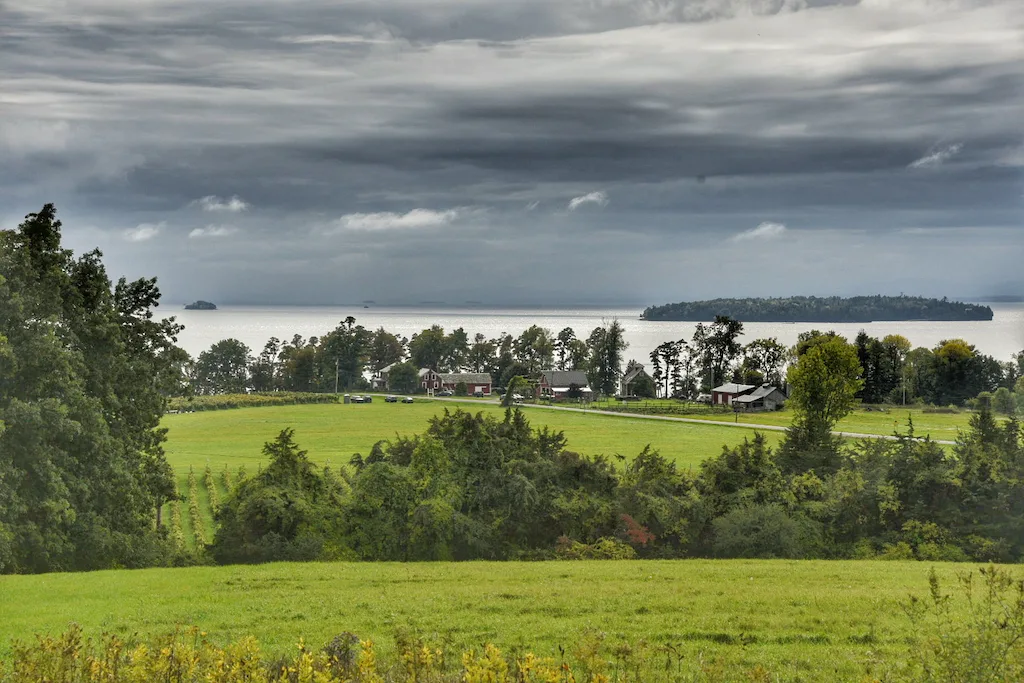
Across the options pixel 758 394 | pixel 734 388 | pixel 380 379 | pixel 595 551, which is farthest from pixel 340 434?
pixel 734 388

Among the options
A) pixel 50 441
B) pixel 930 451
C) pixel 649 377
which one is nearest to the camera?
pixel 50 441

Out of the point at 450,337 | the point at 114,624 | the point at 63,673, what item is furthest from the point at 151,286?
the point at 450,337

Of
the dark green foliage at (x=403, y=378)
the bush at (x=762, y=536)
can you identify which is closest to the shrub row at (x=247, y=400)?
the dark green foliage at (x=403, y=378)

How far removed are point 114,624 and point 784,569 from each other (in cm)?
1123

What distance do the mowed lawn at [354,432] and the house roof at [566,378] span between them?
20711 mm

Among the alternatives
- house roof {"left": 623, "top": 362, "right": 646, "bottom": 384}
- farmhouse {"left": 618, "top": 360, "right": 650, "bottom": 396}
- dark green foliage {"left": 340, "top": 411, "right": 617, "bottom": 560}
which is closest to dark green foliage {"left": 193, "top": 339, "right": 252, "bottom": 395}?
farmhouse {"left": 618, "top": 360, "right": 650, "bottom": 396}

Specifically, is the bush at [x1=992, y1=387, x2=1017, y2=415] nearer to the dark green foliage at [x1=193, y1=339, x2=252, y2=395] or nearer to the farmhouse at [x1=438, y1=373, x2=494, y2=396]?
the farmhouse at [x1=438, y1=373, x2=494, y2=396]

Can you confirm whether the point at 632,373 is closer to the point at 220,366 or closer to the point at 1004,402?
the point at 220,366

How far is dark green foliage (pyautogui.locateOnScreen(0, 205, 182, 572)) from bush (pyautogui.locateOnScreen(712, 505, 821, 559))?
1221 cm

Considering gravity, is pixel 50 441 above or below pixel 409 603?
above

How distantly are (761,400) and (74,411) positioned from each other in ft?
209

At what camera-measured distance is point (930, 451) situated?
21.3m

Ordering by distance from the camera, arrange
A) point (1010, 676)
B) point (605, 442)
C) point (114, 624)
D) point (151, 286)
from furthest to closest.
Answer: point (605, 442) < point (151, 286) < point (114, 624) < point (1010, 676)

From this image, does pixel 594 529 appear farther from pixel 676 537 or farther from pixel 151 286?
pixel 151 286
